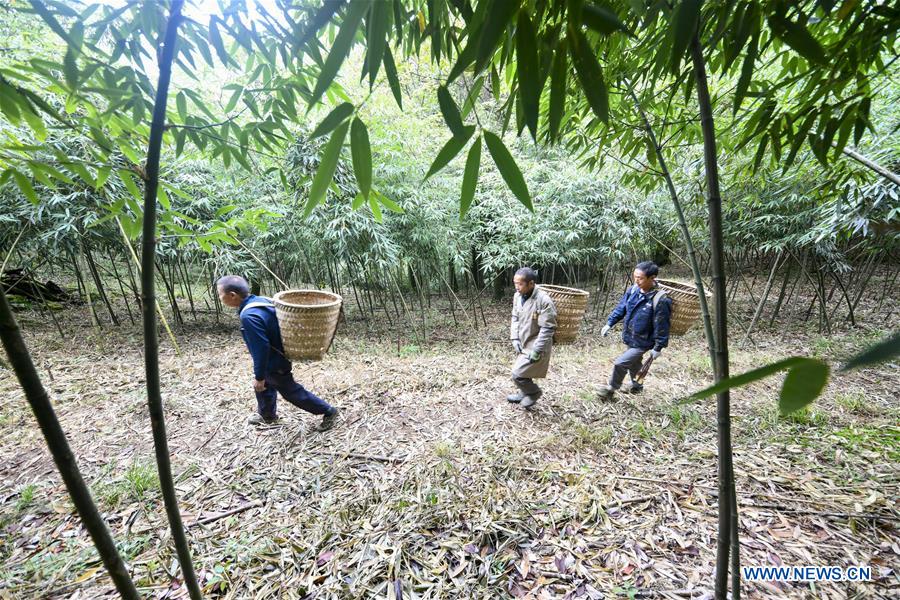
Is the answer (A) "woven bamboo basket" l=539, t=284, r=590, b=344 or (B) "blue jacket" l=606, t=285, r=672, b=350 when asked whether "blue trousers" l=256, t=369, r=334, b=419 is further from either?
(B) "blue jacket" l=606, t=285, r=672, b=350

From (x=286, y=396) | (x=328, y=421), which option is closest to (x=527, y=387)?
(x=328, y=421)

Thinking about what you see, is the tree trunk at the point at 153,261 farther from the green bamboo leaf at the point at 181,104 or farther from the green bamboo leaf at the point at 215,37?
the green bamboo leaf at the point at 181,104

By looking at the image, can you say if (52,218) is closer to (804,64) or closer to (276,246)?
(276,246)

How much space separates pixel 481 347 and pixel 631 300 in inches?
88.0

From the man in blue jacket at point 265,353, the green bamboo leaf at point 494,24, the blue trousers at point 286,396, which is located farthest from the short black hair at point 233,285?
the green bamboo leaf at point 494,24

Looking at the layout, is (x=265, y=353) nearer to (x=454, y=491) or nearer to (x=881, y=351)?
(x=454, y=491)

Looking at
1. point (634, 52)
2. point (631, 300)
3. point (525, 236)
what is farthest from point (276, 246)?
point (634, 52)

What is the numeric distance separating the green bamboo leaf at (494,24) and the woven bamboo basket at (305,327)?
2072 mm

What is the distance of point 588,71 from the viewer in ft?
1.61

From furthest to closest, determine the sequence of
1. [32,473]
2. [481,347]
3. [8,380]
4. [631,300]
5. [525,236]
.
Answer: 1. [525,236]
2. [481,347]
3. [8,380]
4. [631,300]
5. [32,473]

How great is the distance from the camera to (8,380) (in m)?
3.53

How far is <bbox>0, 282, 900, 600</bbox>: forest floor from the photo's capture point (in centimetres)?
155

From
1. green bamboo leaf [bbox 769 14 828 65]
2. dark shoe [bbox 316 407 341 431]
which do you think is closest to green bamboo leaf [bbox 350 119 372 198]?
green bamboo leaf [bbox 769 14 828 65]

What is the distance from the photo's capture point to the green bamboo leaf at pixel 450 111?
503 mm
